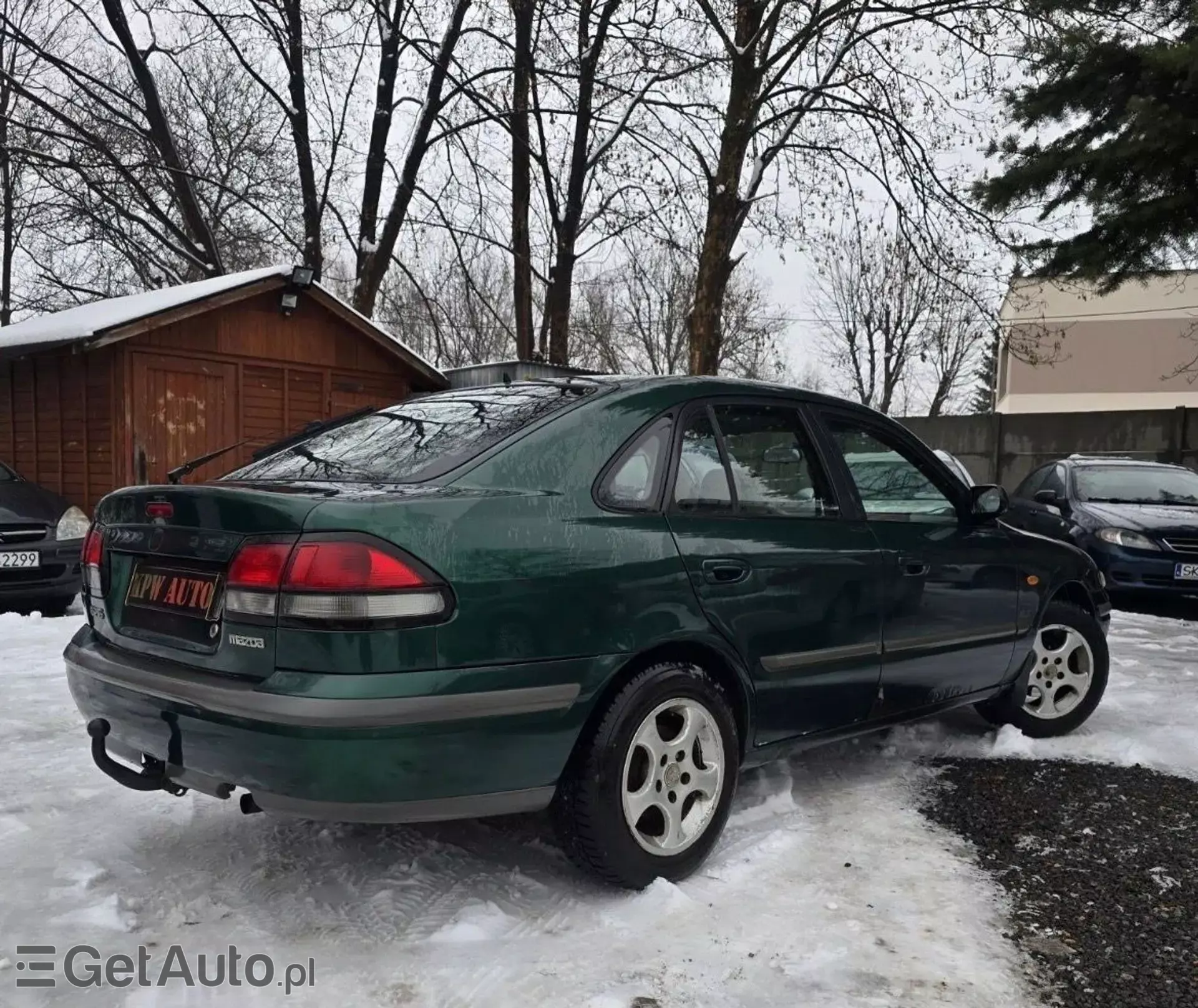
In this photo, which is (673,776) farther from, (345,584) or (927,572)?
(927,572)

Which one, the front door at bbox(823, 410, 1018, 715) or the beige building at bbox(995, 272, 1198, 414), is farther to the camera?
the beige building at bbox(995, 272, 1198, 414)

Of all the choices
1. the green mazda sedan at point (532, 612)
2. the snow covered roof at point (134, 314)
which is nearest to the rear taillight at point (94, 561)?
the green mazda sedan at point (532, 612)

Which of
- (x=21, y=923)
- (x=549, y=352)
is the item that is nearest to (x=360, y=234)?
(x=549, y=352)

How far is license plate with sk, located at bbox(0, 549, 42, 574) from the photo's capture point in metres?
7.18

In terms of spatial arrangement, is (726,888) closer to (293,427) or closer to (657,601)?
(657,601)

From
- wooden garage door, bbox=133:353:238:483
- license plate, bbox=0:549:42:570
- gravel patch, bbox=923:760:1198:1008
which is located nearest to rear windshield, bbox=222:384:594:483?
gravel patch, bbox=923:760:1198:1008

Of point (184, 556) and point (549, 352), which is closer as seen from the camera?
point (184, 556)

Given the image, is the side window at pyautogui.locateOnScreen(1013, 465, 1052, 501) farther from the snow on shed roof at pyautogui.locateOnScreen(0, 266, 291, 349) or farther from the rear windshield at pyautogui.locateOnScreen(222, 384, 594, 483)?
the snow on shed roof at pyautogui.locateOnScreen(0, 266, 291, 349)

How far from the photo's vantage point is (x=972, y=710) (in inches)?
194

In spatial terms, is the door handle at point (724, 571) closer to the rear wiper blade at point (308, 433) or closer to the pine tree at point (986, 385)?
the rear wiper blade at point (308, 433)

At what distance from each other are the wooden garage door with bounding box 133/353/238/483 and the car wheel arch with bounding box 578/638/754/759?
8.60 metres

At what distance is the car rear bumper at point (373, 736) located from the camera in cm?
231

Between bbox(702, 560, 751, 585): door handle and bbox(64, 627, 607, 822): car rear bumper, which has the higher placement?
bbox(702, 560, 751, 585): door handle

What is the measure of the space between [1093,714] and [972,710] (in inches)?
24.5
